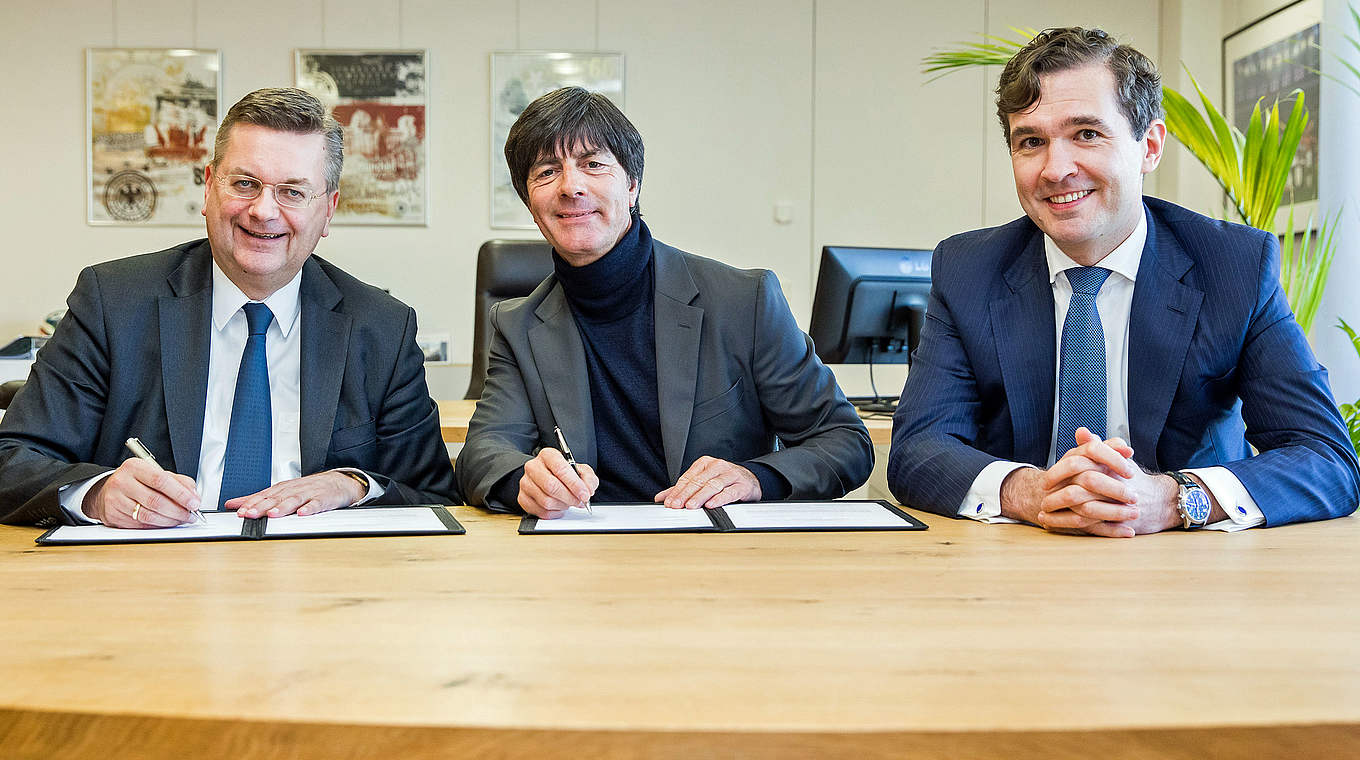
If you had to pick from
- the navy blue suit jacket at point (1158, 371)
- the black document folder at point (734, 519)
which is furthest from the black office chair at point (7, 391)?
the navy blue suit jacket at point (1158, 371)

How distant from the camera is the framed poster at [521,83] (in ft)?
17.7

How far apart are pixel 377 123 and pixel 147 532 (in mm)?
4428

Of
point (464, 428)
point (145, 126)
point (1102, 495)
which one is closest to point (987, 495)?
point (1102, 495)

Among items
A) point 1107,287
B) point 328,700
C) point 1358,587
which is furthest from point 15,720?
point 1107,287

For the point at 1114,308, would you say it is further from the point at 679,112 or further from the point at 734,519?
the point at 679,112

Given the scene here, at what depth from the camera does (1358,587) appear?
3.40 feet

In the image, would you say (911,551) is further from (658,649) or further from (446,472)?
(446,472)

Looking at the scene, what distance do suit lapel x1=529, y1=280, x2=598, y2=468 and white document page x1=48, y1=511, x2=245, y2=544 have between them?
0.61m

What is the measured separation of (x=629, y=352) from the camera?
1.97m

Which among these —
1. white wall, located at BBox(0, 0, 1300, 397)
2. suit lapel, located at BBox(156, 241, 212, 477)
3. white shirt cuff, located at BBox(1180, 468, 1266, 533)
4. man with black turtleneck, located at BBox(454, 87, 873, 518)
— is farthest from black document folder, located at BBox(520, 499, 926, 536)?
white wall, located at BBox(0, 0, 1300, 397)

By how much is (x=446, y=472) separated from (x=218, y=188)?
0.60 m

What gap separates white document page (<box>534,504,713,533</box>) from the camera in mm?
1367

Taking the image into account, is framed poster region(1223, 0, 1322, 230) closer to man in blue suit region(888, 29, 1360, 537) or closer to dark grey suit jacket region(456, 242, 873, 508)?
man in blue suit region(888, 29, 1360, 537)

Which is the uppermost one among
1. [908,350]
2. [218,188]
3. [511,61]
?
[511,61]
